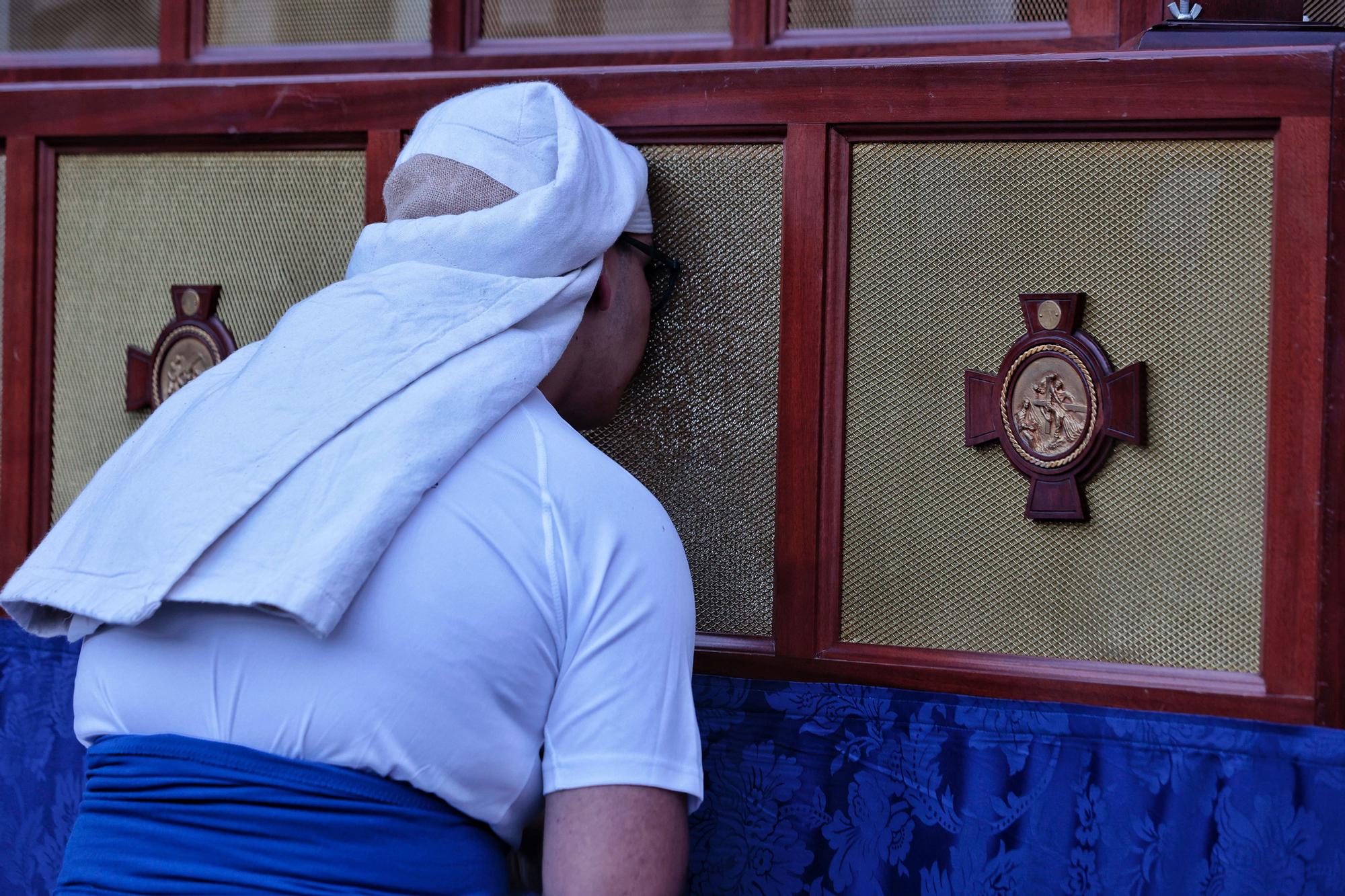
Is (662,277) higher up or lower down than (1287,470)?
higher up

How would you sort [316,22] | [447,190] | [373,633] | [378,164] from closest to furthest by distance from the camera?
1. [373,633]
2. [447,190]
3. [378,164]
4. [316,22]

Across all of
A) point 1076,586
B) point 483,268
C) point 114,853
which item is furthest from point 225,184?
point 1076,586

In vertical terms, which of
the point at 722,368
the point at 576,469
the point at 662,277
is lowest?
the point at 576,469

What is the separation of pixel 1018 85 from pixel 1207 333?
342 mm

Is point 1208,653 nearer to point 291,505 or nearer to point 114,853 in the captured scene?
point 291,505

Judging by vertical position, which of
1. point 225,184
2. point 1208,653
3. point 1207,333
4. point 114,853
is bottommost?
point 114,853

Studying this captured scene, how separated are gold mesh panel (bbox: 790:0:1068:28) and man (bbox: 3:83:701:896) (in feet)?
2.16

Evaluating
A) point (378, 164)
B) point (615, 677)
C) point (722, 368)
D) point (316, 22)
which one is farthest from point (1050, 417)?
point (316, 22)

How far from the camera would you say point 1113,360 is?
1.36 m

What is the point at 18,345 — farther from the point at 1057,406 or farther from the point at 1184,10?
the point at 1184,10

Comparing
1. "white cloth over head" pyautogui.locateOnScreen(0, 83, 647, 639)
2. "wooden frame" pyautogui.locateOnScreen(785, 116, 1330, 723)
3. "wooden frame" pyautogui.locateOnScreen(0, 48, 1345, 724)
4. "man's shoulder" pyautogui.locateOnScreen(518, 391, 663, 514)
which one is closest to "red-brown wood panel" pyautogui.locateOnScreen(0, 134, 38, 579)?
"wooden frame" pyautogui.locateOnScreen(0, 48, 1345, 724)

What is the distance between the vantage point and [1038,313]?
138 centimetres

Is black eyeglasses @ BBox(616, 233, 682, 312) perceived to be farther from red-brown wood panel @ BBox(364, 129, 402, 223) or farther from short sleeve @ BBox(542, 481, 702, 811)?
short sleeve @ BBox(542, 481, 702, 811)

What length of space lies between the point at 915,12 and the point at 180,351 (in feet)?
3.46
